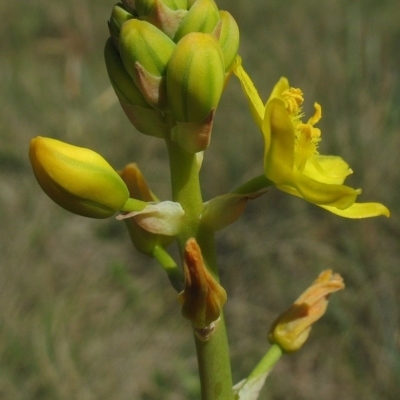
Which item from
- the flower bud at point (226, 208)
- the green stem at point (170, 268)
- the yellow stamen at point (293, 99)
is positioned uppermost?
the yellow stamen at point (293, 99)

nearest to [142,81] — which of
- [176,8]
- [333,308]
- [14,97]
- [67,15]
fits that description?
[176,8]

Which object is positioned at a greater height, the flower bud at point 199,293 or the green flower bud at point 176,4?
the green flower bud at point 176,4

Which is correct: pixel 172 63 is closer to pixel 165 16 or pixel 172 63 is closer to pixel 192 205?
pixel 165 16

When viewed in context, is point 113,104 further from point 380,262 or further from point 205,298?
point 205,298

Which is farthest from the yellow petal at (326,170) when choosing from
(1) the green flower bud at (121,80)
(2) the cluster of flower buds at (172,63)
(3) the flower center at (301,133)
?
(1) the green flower bud at (121,80)

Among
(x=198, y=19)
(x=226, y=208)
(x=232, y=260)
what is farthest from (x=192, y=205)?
(x=232, y=260)

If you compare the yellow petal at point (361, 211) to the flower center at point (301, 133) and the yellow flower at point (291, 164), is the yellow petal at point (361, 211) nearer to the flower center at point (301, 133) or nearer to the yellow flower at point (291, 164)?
the yellow flower at point (291, 164)

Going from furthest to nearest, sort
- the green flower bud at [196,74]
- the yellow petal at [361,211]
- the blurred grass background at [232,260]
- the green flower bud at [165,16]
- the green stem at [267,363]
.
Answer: the blurred grass background at [232,260]
the green stem at [267,363]
the yellow petal at [361,211]
the green flower bud at [165,16]
the green flower bud at [196,74]

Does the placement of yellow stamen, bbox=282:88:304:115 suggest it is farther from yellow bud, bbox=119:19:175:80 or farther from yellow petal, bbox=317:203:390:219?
yellow bud, bbox=119:19:175:80
